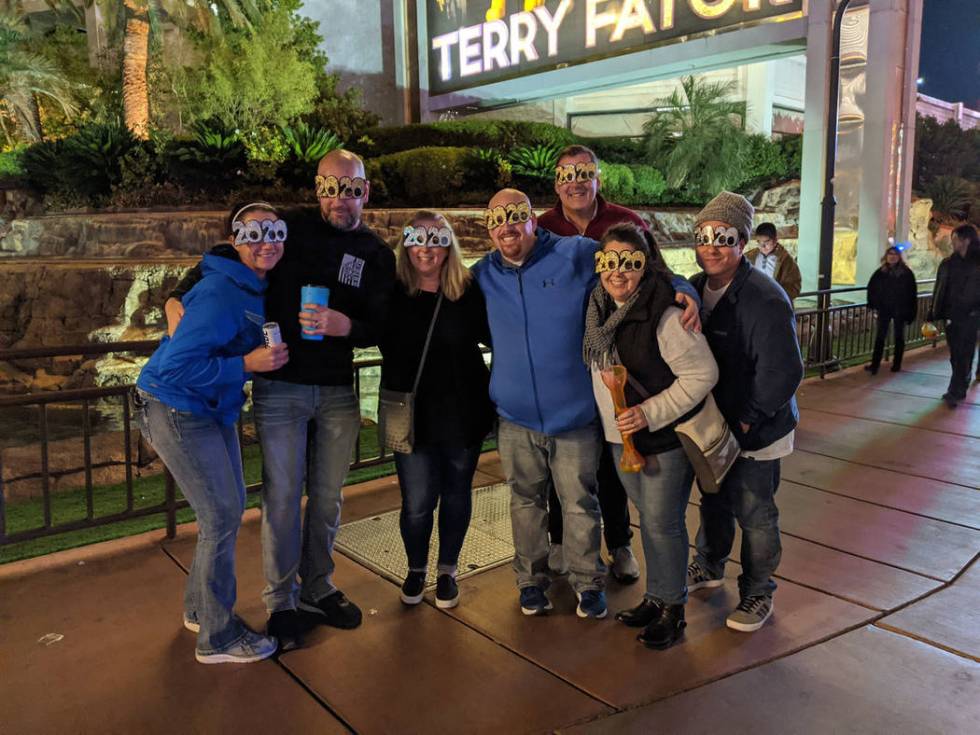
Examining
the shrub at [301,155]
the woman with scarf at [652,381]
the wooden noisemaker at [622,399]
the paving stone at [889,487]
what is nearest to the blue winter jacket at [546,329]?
the woman with scarf at [652,381]

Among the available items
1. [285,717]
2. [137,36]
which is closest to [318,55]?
[137,36]

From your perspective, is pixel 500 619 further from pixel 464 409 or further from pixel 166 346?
pixel 166 346

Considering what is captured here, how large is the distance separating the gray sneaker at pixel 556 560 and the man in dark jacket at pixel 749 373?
91cm

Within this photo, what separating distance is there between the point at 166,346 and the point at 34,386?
9.69 meters

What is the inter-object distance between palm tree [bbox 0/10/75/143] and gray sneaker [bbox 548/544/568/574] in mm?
22884

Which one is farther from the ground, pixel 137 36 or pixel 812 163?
pixel 137 36

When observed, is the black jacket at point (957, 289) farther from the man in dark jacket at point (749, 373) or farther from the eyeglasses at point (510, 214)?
the eyeglasses at point (510, 214)

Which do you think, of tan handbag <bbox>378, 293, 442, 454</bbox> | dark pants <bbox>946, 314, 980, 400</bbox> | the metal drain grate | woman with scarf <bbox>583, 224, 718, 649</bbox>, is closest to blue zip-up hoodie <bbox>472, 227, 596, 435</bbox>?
woman with scarf <bbox>583, 224, 718, 649</bbox>

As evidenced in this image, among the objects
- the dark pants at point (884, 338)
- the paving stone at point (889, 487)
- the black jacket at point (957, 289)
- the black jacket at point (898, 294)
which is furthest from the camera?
the dark pants at point (884, 338)

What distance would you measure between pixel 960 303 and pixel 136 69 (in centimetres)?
1723

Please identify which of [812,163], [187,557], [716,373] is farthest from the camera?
[812,163]

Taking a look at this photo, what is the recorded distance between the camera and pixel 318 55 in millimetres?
21188

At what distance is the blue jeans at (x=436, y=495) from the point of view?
3646 millimetres

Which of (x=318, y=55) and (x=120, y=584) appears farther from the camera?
(x=318, y=55)
